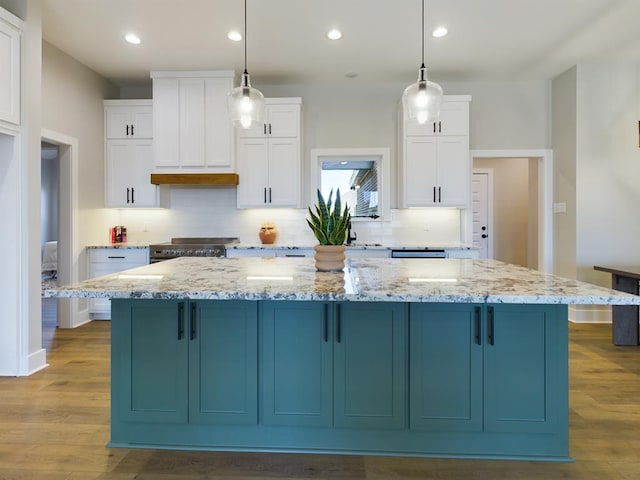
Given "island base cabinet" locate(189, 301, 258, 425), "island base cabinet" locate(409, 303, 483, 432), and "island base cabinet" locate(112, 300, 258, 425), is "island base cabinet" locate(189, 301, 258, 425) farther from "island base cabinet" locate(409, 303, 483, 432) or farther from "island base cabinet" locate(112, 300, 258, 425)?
"island base cabinet" locate(409, 303, 483, 432)

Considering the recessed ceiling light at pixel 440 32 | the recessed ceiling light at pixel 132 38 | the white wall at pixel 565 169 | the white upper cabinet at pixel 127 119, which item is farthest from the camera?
the white upper cabinet at pixel 127 119

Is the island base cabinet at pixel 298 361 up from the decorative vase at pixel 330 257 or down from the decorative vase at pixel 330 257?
down

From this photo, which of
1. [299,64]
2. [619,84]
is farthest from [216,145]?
[619,84]

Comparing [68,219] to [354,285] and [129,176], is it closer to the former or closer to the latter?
[129,176]

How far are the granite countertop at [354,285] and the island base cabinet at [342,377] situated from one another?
15cm

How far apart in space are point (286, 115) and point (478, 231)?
4.19 m

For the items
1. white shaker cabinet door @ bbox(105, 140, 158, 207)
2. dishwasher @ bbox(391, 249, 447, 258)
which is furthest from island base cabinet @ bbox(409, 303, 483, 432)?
white shaker cabinet door @ bbox(105, 140, 158, 207)

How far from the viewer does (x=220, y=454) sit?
1.94 meters

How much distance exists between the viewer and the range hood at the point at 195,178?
4.48 metres

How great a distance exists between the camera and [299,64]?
430cm

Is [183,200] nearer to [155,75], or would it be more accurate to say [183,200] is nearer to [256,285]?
[155,75]

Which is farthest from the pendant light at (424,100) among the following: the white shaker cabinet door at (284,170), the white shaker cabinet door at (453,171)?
the white shaker cabinet door at (284,170)

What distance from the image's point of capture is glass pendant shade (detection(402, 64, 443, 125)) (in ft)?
7.84

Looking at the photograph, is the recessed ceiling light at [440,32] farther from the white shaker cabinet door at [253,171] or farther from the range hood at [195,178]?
the range hood at [195,178]
